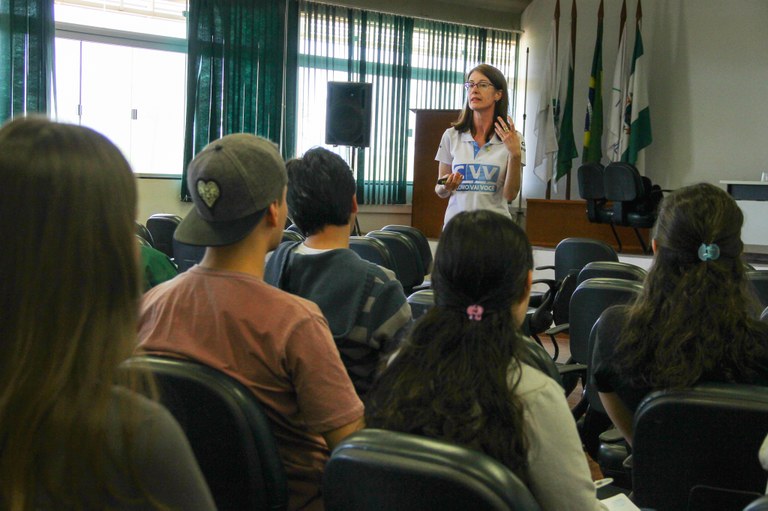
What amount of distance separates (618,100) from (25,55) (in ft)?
19.8

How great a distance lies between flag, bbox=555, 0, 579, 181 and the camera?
9359 millimetres

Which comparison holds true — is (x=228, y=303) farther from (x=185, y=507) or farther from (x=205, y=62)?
(x=205, y=62)

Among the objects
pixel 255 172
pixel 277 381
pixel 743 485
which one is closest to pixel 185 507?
pixel 277 381

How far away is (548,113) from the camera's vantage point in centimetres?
948

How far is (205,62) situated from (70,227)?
7801 mm

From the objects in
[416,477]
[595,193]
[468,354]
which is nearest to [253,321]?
[468,354]

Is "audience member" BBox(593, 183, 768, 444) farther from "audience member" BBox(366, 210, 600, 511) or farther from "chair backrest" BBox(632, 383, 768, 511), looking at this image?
"audience member" BBox(366, 210, 600, 511)

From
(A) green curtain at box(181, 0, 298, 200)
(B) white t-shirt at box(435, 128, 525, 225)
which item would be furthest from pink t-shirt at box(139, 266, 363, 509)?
(A) green curtain at box(181, 0, 298, 200)

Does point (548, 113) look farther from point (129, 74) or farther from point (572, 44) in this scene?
point (129, 74)

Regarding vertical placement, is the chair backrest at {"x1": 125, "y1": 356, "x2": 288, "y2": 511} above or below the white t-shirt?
below

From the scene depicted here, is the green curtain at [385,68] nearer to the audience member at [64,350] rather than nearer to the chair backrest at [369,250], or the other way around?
the chair backrest at [369,250]

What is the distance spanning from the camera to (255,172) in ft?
4.99

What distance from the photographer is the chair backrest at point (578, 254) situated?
4.11 meters

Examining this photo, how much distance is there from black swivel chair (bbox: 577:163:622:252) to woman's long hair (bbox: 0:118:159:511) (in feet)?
25.0
